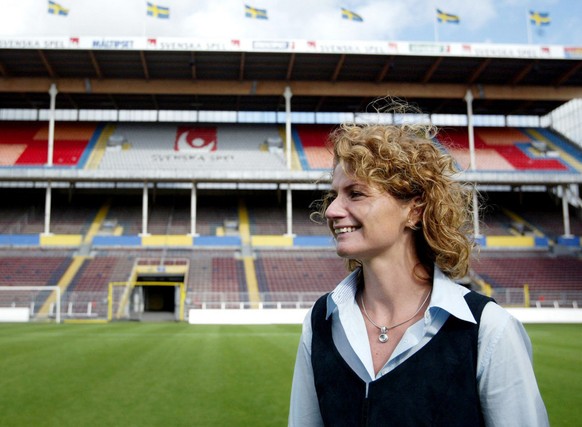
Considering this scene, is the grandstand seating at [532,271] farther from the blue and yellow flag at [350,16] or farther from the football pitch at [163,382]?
the blue and yellow flag at [350,16]

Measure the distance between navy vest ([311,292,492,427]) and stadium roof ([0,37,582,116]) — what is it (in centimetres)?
3252

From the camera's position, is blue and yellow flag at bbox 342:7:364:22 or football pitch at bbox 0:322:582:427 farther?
blue and yellow flag at bbox 342:7:364:22

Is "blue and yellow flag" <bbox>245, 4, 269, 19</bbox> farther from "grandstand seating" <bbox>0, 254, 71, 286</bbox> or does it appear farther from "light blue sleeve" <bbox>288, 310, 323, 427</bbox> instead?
"light blue sleeve" <bbox>288, 310, 323, 427</bbox>

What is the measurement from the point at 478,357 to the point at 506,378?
0.10 m

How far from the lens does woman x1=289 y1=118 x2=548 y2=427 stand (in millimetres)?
1668

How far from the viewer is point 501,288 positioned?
94.7ft

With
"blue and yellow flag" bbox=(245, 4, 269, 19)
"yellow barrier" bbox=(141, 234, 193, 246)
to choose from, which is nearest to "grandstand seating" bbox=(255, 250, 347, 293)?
"yellow barrier" bbox=(141, 234, 193, 246)

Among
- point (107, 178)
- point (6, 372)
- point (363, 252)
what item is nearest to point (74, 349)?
point (6, 372)

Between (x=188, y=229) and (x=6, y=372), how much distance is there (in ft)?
86.5

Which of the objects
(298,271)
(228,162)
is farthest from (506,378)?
(228,162)

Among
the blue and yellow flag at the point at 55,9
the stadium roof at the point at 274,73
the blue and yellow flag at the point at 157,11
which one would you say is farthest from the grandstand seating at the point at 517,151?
the blue and yellow flag at the point at 55,9

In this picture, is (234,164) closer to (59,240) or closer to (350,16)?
(59,240)

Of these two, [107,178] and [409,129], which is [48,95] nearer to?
[107,178]

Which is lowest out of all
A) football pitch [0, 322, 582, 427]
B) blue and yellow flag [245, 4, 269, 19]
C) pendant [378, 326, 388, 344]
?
football pitch [0, 322, 582, 427]
